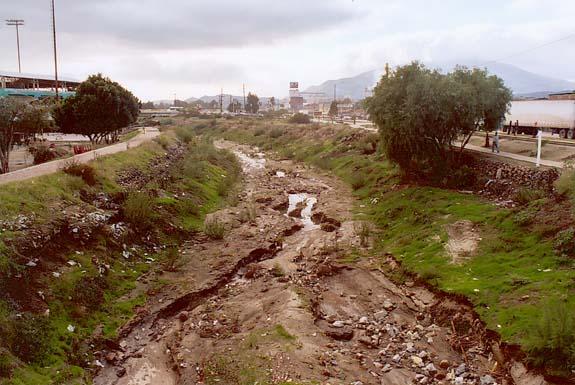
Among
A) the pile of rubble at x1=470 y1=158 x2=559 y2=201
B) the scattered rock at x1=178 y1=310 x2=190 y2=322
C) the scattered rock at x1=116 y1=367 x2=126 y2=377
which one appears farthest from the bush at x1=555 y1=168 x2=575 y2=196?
the scattered rock at x1=116 y1=367 x2=126 y2=377

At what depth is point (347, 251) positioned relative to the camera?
27.3 metres

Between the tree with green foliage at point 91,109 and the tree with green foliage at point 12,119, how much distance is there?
15.9 feet

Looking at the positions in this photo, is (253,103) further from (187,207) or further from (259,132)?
(187,207)

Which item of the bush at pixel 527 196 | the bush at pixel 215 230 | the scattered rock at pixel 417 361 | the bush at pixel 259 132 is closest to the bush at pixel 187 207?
the bush at pixel 215 230

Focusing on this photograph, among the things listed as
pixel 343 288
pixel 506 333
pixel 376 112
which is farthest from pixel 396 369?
pixel 376 112

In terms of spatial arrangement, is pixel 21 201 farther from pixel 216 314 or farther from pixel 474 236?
pixel 474 236

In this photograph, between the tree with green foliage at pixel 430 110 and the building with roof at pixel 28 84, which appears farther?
the building with roof at pixel 28 84

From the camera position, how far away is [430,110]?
31703 millimetres

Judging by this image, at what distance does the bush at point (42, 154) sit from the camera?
40306 mm

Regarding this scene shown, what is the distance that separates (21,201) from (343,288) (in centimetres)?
1560

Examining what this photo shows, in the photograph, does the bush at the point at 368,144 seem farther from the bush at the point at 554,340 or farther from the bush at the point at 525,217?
the bush at the point at 554,340

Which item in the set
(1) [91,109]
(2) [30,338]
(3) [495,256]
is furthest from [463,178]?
(1) [91,109]

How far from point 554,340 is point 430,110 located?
20.5 metres

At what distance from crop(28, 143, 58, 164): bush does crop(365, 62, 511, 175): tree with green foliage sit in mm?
27936
